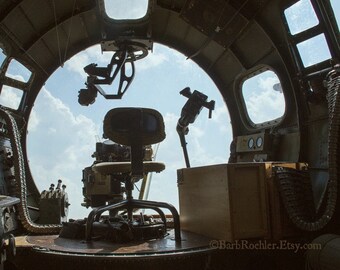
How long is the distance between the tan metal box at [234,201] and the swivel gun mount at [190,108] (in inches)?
65.6

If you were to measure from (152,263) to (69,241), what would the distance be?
99 cm

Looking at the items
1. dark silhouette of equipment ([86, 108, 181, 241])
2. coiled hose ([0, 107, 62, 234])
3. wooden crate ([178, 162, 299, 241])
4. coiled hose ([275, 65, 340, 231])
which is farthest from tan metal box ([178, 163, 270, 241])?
coiled hose ([0, 107, 62, 234])

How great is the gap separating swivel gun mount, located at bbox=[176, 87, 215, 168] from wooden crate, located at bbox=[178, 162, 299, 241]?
1.70m

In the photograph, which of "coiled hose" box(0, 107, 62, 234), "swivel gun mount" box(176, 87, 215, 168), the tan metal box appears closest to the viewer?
the tan metal box

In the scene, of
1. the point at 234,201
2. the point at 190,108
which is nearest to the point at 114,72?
the point at 190,108

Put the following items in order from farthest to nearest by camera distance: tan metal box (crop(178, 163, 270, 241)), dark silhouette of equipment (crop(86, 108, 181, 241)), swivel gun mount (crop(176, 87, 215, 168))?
swivel gun mount (crop(176, 87, 215, 168)) → dark silhouette of equipment (crop(86, 108, 181, 241)) → tan metal box (crop(178, 163, 270, 241))

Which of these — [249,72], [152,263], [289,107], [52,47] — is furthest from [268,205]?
[52,47]

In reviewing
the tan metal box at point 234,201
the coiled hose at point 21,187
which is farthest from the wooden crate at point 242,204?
the coiled hose at point 21,187

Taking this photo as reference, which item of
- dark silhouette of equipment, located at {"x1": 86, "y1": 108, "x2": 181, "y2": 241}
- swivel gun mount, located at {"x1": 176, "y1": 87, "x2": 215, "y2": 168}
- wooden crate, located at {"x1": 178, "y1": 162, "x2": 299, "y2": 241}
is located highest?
swivel gun mount, located at {"x1": 176, "y1": 87, "x2": 215, "y2": 168}

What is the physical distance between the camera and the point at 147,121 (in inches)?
121

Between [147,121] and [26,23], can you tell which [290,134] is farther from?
[26,23]

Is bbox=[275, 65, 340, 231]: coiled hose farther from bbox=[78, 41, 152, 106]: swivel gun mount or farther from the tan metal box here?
bbox=[78, 41, 152, 106]: swivel gun mount

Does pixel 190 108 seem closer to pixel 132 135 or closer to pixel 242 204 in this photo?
pixel 132 135

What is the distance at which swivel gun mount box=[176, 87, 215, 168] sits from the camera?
4.74 meters
